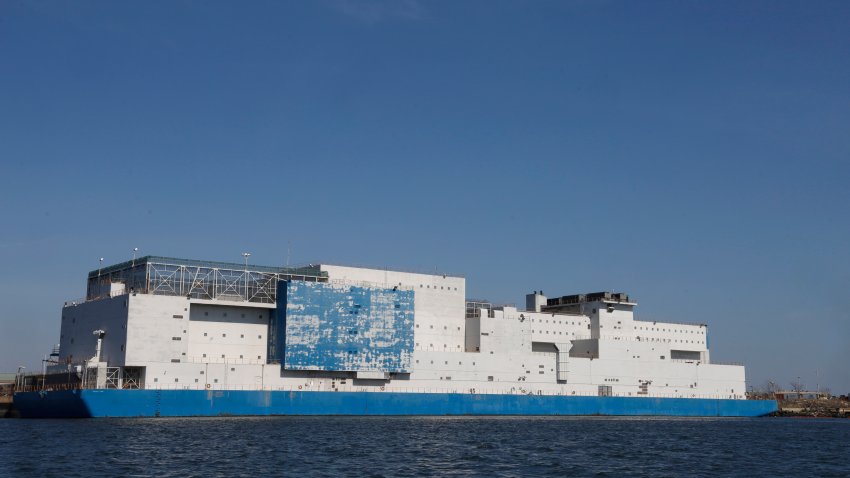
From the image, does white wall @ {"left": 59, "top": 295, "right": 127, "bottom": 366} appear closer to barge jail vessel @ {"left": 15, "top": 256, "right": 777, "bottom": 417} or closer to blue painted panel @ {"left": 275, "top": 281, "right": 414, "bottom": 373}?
barge jail vessel @ {"left": 15, "top": 256, "right": 777, "bottom": 417}

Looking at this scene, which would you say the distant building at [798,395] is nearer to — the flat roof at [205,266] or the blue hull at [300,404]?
the blue hull at [300,404]

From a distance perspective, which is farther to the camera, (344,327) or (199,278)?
(344,327)

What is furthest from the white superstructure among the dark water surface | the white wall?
the dark water surface

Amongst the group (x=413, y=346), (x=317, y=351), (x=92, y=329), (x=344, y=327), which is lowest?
(x=317, y=351)

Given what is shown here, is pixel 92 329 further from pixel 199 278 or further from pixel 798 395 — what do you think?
pixel 798 395

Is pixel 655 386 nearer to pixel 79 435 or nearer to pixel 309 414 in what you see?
pixel 309 414

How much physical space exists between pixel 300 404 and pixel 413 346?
9405 millimetres

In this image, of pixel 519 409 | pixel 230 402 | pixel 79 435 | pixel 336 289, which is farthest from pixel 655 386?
pixel 79 435

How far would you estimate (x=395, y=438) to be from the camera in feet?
146

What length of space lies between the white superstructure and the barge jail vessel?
10cm

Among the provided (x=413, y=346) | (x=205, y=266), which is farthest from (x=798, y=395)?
(x=205, y=266)

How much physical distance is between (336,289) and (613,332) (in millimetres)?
28006

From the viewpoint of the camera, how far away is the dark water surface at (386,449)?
3216 cm

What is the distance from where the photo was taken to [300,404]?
59.4 m
